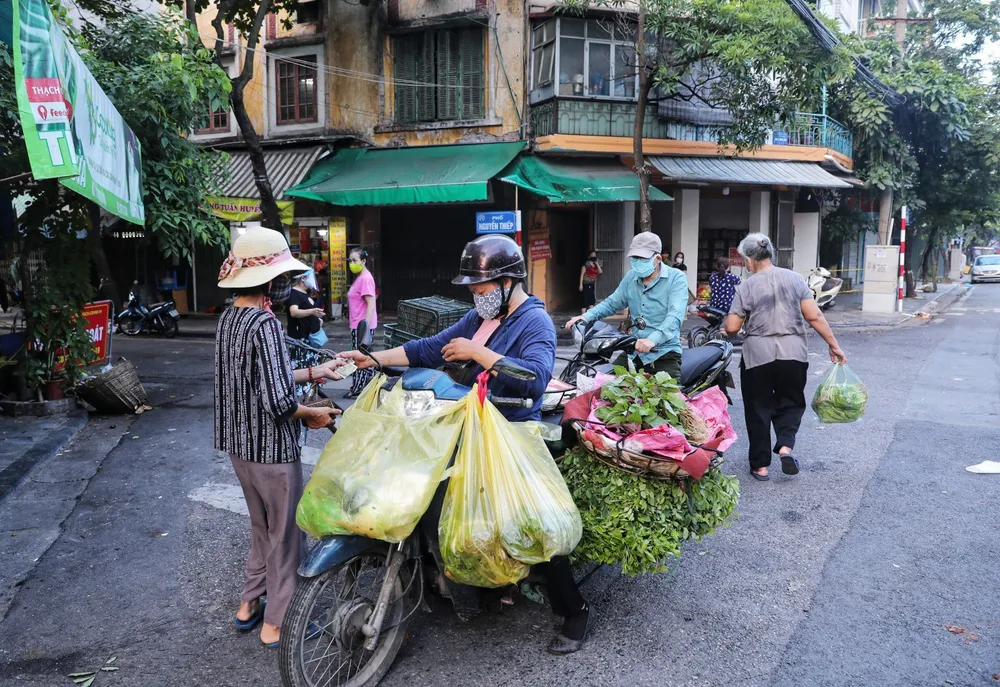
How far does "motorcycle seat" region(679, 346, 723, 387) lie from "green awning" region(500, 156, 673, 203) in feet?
30.1

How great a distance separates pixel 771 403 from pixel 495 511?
3.46 metres

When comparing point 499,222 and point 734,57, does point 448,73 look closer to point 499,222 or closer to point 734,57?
point 499,222

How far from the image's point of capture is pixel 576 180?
15.6 meters

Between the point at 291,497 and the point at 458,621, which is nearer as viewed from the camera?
the point at 291,497

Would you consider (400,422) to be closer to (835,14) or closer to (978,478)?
(978,478)

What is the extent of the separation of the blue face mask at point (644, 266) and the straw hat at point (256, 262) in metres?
2.95

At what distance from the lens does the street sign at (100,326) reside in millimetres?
8469

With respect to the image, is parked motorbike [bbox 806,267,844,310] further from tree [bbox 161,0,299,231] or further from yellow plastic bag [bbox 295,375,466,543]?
yellow plastic bag [bbox 295,375,466,543]

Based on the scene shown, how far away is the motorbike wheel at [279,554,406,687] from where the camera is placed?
112 inches

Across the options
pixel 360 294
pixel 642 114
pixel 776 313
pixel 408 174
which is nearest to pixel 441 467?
pixel 776 313

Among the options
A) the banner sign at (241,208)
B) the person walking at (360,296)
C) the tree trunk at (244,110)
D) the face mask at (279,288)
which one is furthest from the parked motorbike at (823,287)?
the face mask at (279,288)

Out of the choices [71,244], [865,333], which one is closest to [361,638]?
[71,244]

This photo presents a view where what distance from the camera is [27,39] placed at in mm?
4375

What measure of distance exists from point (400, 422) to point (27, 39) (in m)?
3.27
